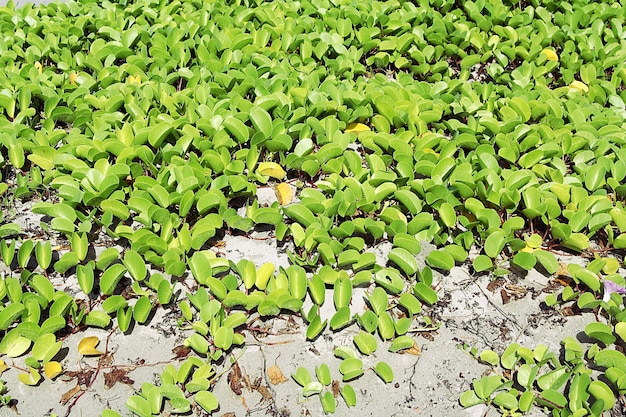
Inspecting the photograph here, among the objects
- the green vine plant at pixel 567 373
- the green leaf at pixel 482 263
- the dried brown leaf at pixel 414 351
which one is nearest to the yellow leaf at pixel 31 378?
the dried brown leaf at pixel 414 351

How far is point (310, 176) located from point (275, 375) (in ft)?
3.31

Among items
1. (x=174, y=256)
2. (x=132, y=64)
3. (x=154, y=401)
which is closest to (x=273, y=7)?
(x=132, y=64)

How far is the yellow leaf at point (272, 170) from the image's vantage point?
107 inches

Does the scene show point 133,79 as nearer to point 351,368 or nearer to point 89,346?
point 89,346

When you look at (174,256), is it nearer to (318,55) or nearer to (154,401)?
(154,401)

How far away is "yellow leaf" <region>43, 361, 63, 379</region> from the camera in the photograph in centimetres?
199

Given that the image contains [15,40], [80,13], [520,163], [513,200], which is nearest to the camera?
[513,200]

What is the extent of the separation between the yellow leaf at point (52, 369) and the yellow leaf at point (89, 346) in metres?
0.08

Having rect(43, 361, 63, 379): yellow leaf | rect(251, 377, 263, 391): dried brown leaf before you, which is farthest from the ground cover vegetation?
rect(251, 377, 263, 391): dried brown leaf

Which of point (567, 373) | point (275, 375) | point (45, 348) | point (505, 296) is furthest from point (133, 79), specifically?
point (567, 373)

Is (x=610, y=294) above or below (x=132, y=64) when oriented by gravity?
below

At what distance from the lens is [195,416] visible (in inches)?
75.0

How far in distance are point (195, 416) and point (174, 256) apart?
594 millimetres

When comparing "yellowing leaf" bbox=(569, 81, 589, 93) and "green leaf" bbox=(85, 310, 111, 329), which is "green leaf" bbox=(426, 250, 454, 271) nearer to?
"green leaf" bbox=(85, 310, 111, 329)
